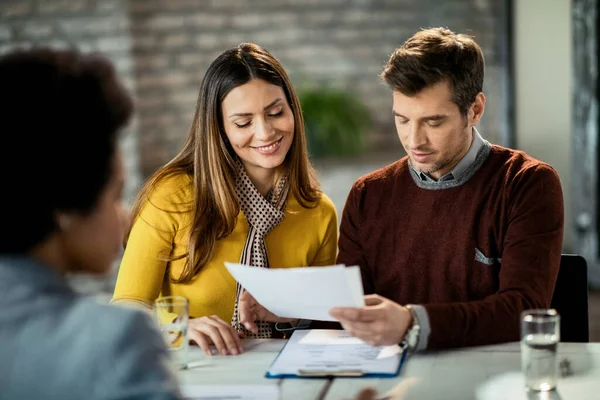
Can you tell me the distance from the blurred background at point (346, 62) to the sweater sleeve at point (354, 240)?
238 cm

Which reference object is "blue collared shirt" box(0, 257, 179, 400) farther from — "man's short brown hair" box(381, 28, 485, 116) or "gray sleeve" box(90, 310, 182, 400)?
"man's short brown hair" box(381, 28, 485, 116)

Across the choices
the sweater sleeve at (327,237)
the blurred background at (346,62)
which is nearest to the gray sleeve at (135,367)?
the sweater sleeve at (327,237)

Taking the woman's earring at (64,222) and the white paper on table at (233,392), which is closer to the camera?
the woman's earring at (64,222)

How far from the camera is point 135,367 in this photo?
0.90 metres

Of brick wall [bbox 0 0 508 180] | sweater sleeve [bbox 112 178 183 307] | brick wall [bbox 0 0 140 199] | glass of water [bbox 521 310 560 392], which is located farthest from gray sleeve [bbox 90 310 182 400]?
brick wall [bbox 0 0 508 180]

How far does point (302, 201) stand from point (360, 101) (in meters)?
2.98

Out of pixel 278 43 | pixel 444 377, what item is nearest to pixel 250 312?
pixel 444 377

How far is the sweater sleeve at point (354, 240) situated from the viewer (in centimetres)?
205

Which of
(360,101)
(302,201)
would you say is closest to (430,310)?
(302,201)

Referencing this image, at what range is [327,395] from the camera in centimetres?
140

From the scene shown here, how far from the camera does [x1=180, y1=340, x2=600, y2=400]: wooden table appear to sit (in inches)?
55.1

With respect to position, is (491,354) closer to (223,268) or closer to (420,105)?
(420,105)

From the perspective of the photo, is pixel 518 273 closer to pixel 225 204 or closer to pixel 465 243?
pixel 465 243

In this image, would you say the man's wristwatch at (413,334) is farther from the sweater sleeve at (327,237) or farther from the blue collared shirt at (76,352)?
the blue collared shirt at (76,352)
